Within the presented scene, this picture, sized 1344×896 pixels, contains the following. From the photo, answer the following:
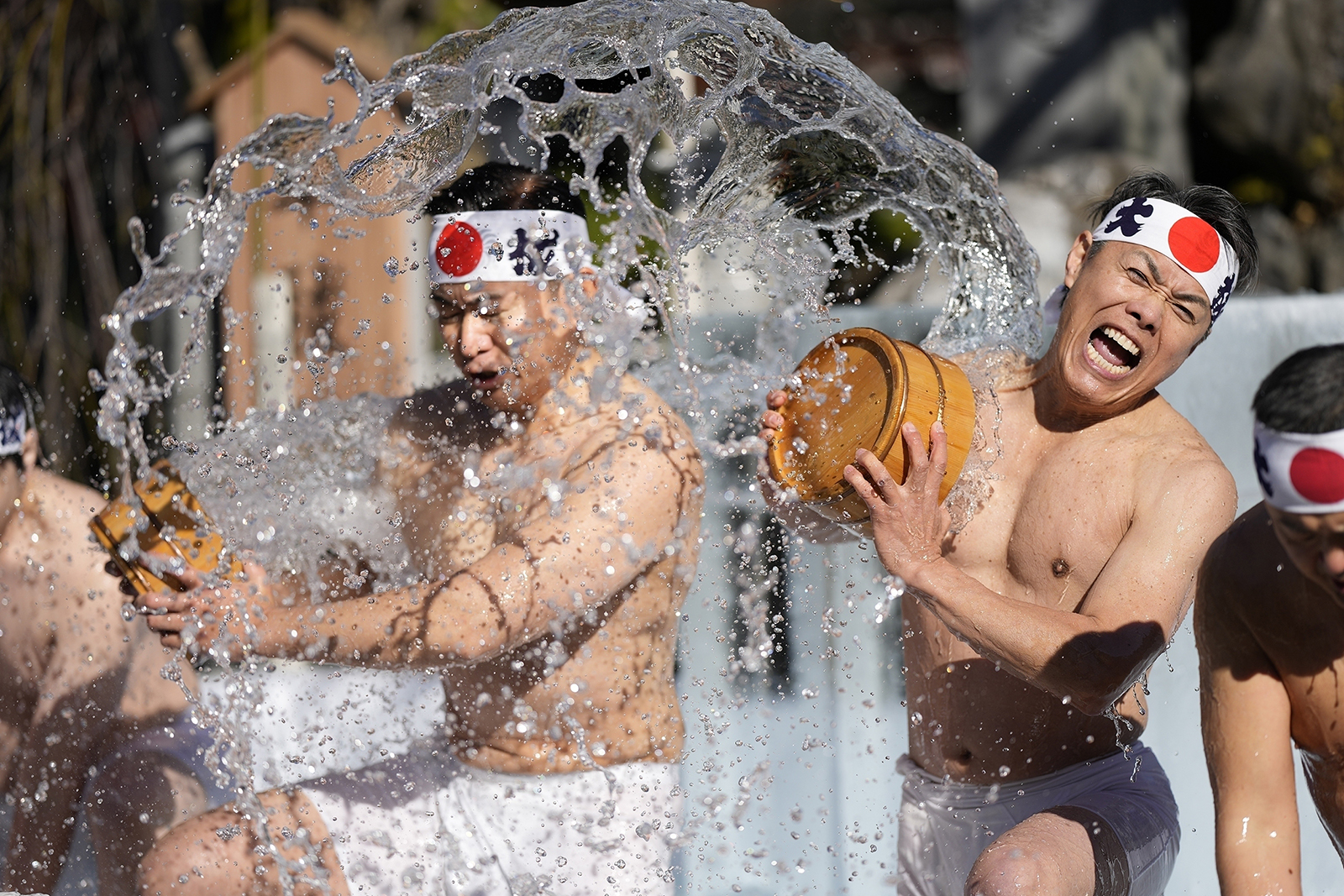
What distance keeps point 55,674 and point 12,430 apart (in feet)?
2.31

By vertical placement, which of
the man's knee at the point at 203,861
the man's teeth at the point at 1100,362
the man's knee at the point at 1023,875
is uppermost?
the man's teeth at the point at 1100,362

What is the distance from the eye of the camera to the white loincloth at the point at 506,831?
9.62ft

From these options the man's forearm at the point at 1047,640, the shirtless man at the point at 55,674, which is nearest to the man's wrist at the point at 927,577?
the man's forearm at the point at 1047,640

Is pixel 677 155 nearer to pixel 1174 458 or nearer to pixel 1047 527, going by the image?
pixel 1047 527

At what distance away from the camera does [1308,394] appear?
185 centimetres

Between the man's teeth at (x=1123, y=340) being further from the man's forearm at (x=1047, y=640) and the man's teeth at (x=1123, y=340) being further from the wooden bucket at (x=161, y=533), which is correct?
the wooden bucket at (x=161, y=533)

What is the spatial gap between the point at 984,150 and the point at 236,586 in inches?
269

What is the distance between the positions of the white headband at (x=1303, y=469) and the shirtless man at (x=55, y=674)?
2920 mm

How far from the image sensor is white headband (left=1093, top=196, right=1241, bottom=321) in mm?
2650

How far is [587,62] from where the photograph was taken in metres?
3.16

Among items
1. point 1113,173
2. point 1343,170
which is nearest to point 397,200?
point 1113,173

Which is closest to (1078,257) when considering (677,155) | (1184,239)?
(1184,239)

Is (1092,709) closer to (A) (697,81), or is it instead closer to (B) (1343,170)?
(A) (697,81)

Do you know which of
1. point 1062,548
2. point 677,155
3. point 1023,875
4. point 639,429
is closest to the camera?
point 1023,875
